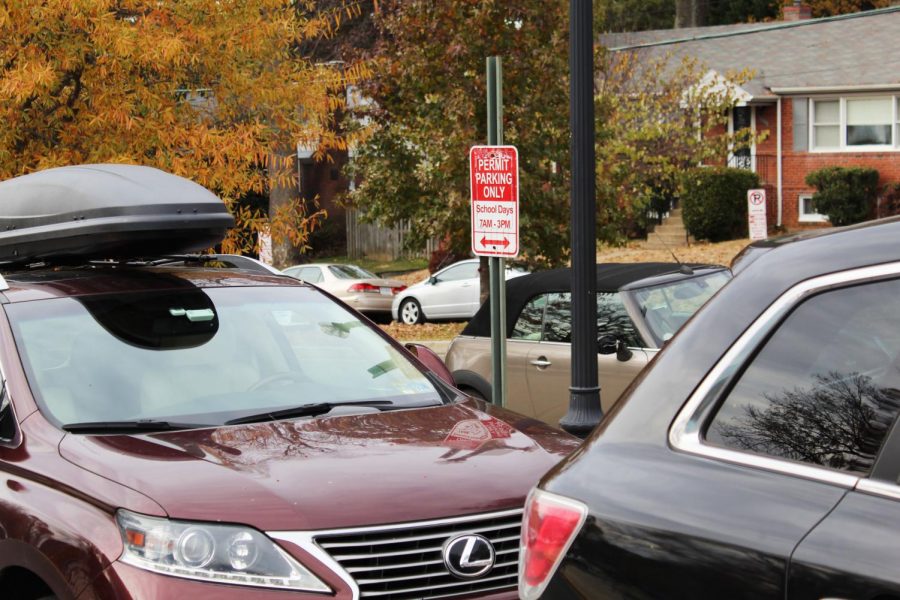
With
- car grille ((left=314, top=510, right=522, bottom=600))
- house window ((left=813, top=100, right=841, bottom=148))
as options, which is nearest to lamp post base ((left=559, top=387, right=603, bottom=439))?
car grille ((left=314, top=510, right=522, bottom=600))

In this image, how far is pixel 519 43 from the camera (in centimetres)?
1587

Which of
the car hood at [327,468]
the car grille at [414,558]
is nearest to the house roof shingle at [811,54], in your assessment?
the car hood at [327,468]

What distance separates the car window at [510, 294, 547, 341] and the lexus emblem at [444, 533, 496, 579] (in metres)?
5.85

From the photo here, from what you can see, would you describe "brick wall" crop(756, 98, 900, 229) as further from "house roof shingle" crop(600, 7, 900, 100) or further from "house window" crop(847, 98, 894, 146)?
"house roof shingle" crop(600, 7, 900, 100)

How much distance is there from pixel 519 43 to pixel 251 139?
190 inches

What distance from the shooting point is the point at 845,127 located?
3500 centimetres

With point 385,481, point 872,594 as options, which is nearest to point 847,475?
point 872,594

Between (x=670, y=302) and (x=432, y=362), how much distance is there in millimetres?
3784

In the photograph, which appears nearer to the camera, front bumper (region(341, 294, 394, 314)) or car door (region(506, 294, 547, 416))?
car door (region(506, 294, 547, 416))

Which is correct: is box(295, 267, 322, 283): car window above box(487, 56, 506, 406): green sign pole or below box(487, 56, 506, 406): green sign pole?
below

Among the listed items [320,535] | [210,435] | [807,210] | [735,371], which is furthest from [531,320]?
[807,210]

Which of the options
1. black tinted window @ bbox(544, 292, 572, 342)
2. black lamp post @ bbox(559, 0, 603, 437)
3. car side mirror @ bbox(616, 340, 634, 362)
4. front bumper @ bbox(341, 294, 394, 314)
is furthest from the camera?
front bumper @ bbox(341, 294, 394, 314)

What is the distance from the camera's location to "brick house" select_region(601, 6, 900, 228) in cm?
3444

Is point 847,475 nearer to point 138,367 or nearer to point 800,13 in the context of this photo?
point 138,367
